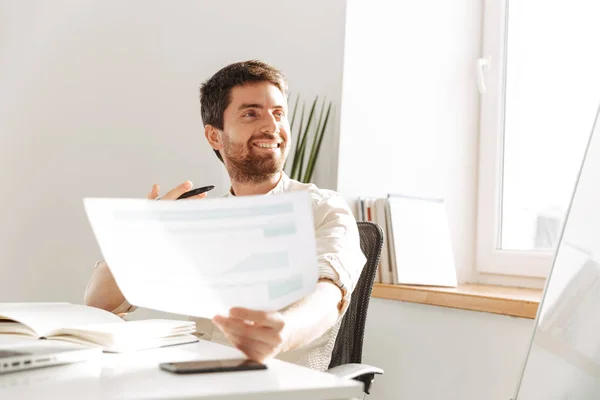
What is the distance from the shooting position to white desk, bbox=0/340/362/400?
2.66ft

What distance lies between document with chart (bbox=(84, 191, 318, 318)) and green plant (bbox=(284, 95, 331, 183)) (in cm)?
157

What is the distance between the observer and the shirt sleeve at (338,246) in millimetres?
1380

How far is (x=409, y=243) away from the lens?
2.40 metres

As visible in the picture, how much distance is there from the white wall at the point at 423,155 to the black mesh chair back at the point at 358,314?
54 cm

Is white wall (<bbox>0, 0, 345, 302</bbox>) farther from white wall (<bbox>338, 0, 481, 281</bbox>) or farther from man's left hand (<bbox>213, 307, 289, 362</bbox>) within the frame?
man's left hand (<bbox>213, 307, 289, 362</bbox>)

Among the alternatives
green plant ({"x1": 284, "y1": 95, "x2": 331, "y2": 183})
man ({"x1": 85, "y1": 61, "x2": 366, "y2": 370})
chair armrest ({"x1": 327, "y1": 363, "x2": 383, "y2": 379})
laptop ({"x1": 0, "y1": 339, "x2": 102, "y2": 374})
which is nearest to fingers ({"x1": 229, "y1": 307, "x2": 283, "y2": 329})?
man ({"x1": 85, "y1": 61, "x2": 366, "y2": 370})

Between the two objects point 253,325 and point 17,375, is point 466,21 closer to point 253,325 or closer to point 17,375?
point 253,325

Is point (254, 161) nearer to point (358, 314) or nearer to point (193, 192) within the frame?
point (193, 192)

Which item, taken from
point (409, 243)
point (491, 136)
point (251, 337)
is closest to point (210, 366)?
point (251, 337)

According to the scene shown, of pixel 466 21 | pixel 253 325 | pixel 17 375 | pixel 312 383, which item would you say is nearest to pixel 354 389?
pixel 312 383

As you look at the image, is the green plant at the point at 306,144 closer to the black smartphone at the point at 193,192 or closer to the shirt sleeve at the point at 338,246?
the shirt sleeve at the point at 338,246

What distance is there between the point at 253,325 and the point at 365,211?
4.82 ft

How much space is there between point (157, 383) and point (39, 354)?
20 centimetres

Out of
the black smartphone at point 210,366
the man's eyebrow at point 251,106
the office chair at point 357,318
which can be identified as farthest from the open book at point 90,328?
the man's eyebrow at point 251,106
